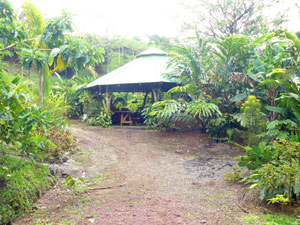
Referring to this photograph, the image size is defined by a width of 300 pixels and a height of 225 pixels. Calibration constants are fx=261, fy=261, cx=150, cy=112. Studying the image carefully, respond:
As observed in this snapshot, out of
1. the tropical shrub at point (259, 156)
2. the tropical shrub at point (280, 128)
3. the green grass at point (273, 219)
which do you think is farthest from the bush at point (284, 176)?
the tropical shrub at point (280, 128)

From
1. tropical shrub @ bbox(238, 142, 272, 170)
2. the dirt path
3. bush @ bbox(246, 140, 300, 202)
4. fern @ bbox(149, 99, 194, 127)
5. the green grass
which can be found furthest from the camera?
fern @ bbox(149, 99, 194, 127)

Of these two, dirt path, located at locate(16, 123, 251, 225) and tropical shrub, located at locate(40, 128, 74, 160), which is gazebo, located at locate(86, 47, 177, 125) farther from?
tropical shrub, located at locate(40, 128, 74, 160)

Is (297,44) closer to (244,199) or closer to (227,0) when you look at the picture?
(244,199)

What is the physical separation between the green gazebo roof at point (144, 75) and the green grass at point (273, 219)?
24.7 feet

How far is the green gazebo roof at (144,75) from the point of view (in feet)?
35.8

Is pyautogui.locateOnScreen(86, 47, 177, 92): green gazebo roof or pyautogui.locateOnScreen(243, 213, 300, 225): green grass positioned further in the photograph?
pyautogui.locateOnScreen(86, 47, 177, 92): green gazebo roof

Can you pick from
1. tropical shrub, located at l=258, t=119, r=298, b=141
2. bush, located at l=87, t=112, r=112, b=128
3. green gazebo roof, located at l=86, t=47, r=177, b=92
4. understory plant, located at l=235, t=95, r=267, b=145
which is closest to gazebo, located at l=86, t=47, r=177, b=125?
green gazebo roof, located at l=86, t=47, r=177, b=92

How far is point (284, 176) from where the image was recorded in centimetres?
317

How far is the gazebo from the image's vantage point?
430 inches

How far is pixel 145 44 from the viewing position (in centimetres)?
3319

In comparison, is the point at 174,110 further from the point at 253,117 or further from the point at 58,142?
the point at 58,142

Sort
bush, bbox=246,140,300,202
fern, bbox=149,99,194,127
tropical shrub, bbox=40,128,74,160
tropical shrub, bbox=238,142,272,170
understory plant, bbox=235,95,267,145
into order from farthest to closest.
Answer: fern, bbox=149,99,194,127
understory plant, bbox=235,95,267,145
tropical shrub, bbox=40,128,74,160
tropical shrub, bbox=238,142,272,170
bush, bbox=246,140,300,202

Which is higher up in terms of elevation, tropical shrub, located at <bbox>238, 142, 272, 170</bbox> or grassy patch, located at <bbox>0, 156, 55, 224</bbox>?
tropical shrub, located at <bbox>238, 142, 272, 170</bbox>

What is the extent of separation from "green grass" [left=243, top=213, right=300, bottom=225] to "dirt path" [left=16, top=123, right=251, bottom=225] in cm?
16
